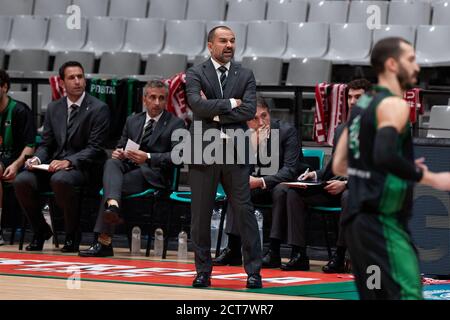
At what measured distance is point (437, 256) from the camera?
773 centimetres

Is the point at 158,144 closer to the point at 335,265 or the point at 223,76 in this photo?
the point at 335,265

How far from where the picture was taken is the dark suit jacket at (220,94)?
7035 mm

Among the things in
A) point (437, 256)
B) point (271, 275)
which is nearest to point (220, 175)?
point (271, 275)

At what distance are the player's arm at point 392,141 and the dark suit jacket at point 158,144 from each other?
521cm

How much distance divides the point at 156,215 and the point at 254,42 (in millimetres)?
3297

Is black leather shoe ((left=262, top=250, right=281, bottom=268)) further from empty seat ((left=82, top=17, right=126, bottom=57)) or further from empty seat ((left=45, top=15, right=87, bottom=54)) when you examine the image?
empty seat ((left=45, top=15, right=87, bottom=54))

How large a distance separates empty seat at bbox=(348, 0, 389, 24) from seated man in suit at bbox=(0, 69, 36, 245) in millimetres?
4804

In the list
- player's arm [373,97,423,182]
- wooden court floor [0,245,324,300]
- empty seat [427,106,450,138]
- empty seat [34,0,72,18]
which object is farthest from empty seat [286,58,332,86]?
player's arm [373,97,423,182]

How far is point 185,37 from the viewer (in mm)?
13328

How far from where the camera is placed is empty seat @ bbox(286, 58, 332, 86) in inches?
464

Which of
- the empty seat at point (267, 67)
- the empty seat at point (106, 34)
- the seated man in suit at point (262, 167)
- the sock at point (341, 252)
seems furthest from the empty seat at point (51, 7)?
the sock at point (341, 252)

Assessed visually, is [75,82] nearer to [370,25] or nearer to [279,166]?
[279,166]

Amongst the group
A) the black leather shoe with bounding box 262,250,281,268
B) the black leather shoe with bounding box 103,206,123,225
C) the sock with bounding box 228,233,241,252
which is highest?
the black leather shoe with bounding box 103,206,123,225

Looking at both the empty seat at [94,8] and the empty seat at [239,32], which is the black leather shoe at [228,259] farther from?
the empty seat at [94,8]
